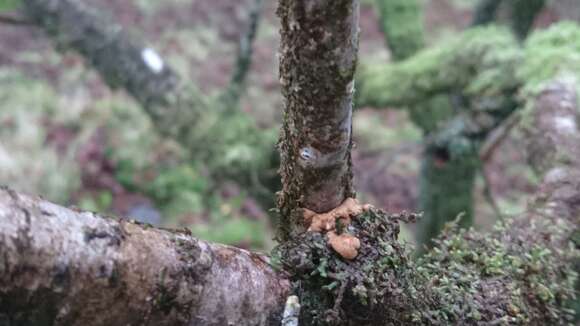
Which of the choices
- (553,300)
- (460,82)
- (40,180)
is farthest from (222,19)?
(553,300)

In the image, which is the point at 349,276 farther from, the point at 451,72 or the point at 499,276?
the point at 451,72

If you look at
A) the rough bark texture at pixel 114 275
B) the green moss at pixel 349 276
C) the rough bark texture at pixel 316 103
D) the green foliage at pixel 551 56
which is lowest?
the rough bark texture at pixel 114 275

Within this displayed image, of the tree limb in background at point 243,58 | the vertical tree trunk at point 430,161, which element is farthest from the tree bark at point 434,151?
the tree limb in background at point 243,58

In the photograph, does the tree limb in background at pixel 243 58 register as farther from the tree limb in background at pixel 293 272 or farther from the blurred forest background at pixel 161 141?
the tree limb in background at pixel 293 272

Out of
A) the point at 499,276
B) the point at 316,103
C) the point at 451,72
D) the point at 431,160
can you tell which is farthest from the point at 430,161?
the point at 316,103

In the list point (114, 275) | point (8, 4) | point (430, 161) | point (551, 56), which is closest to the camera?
point (114, 275)

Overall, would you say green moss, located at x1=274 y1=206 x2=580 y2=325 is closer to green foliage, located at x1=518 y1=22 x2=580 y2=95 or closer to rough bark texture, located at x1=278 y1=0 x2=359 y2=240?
rough bark texture, located at x1=278 y1=0 x2=359 y2=240
